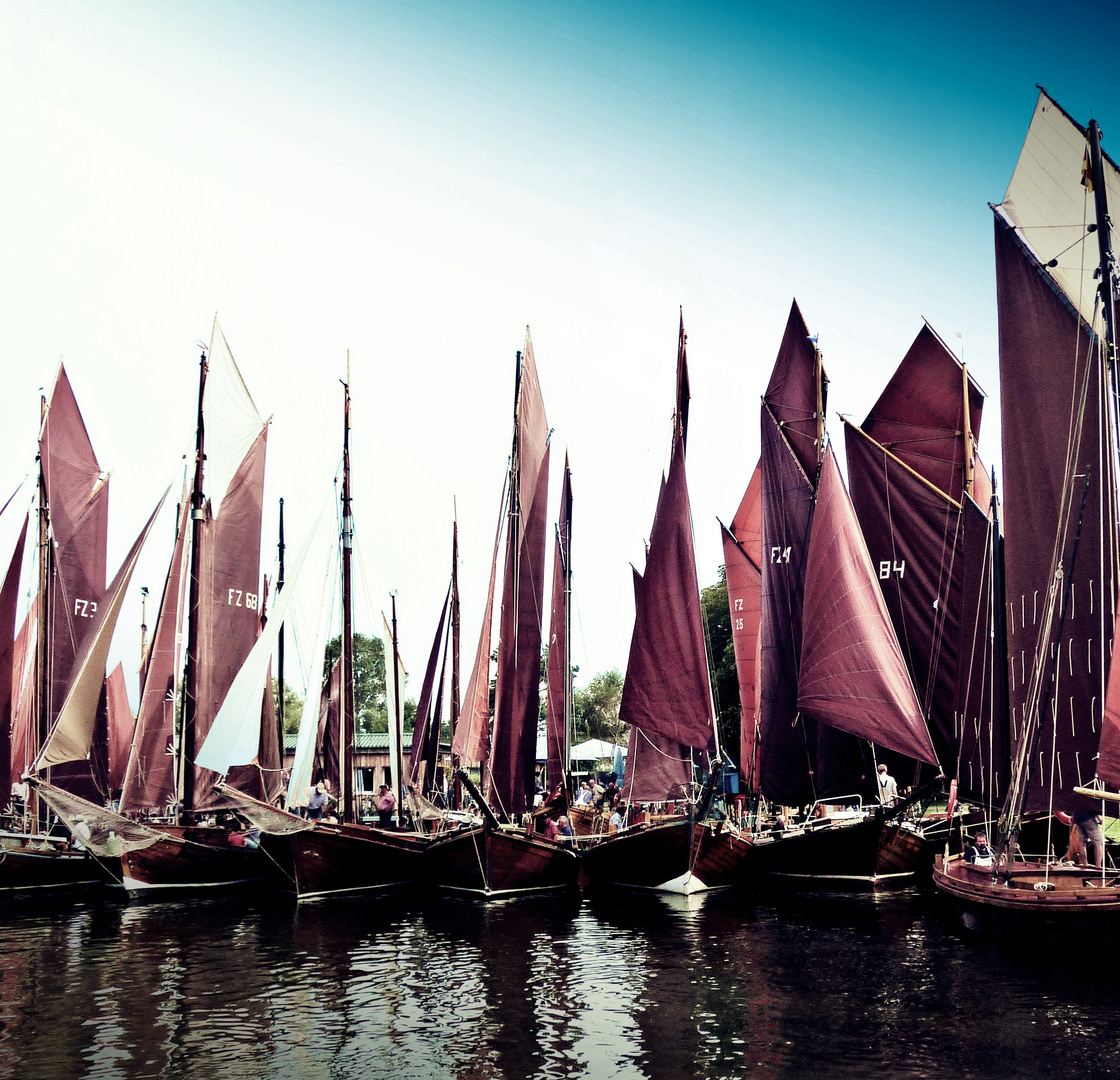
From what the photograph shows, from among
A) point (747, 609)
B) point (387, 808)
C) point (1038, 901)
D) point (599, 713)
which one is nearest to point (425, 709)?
point (387, 808)

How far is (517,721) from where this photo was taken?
2867 centimetres

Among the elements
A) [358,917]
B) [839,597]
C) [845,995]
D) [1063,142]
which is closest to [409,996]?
[845,995]

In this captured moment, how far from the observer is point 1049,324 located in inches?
803

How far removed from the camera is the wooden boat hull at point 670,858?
1012 inches

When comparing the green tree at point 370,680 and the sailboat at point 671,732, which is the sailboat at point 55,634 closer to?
the sailboat at point 671,732

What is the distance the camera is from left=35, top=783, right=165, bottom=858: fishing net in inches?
1013

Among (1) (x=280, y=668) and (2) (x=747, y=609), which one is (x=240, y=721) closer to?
(1) (x=280, y=668)

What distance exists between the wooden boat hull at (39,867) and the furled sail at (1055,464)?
25.5 meters

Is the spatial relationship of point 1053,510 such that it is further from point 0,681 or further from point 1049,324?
point 0,681

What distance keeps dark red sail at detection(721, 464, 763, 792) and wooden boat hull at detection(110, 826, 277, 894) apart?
18895 mm

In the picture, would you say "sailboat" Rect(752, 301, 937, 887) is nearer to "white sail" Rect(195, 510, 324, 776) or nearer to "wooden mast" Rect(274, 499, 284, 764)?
"white sail" Rect(195, 510, 324, 776)

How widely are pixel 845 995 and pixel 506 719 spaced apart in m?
14.7

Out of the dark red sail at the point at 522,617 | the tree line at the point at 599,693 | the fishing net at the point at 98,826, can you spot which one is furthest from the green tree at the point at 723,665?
the fishing net at the point at 98,826

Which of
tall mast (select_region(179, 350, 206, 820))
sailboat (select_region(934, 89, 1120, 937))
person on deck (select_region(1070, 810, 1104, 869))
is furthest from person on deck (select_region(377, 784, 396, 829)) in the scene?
person on deck (select_region(1070, 810, 1104, 869))
